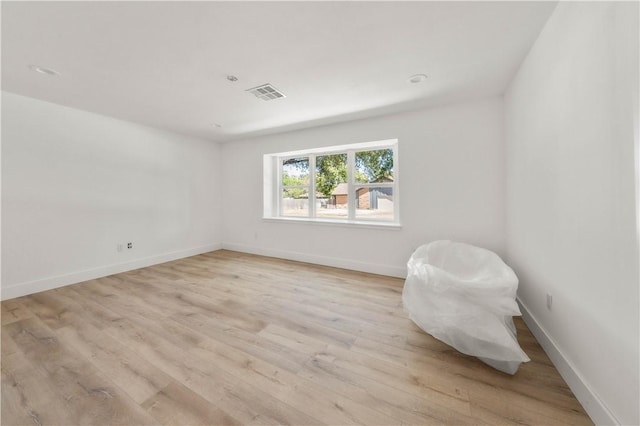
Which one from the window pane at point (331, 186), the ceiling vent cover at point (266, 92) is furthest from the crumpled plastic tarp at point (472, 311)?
the window pane at point (331, 186)

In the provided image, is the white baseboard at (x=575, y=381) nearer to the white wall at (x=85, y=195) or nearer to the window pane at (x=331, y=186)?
the window pane at (x=331, y=186)

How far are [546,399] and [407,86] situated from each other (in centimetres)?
281

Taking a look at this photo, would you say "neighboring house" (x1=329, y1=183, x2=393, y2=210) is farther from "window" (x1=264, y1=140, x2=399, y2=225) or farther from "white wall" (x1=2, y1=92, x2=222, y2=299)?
"white wall" (x1=2, y1=92, x2=222, y2=299)

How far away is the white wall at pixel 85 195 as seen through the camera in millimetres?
2908

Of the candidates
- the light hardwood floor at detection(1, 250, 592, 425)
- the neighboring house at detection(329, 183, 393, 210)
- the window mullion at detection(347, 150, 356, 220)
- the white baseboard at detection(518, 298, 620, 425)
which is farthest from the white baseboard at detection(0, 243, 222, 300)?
the white baseboard at detection(518, 298, 620, 425)

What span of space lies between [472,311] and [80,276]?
4.73 m

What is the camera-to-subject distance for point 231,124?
4.01 meters

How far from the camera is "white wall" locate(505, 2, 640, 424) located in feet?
3.43

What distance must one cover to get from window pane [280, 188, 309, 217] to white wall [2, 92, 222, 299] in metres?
1.80

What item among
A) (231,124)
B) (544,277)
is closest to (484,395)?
(544,277)

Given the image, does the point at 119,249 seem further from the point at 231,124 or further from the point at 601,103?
the point at 601,103

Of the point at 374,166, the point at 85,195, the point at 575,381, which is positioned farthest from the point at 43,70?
the point at 575,381

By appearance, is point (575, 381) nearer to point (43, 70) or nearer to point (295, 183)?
A: point (295, 183)

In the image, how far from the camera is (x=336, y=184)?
4422 mm
